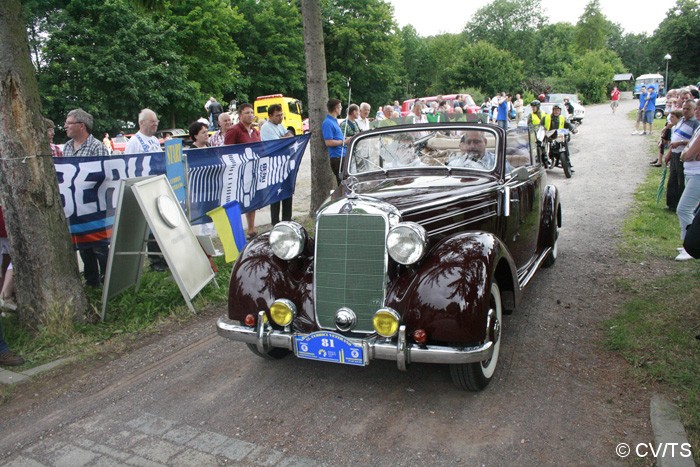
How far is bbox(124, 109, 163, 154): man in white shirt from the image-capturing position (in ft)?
20.2

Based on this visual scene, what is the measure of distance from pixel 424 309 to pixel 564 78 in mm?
54230

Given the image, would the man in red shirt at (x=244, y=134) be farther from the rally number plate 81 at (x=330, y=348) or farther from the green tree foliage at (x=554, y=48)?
the green tree foliage at (x=554, y=48)

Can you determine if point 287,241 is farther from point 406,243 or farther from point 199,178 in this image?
point 199,178

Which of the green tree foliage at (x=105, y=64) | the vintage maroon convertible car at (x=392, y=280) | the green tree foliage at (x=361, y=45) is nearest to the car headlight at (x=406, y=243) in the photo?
the vintage maroon convertible car at (x=392, y=280)

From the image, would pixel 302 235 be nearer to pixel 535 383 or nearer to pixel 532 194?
pixel 535 383

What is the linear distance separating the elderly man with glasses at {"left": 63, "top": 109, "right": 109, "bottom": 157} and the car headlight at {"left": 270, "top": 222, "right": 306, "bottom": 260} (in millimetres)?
2865

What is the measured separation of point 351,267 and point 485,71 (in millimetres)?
47624

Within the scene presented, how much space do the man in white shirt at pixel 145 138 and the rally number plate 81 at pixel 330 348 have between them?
3.94 meters

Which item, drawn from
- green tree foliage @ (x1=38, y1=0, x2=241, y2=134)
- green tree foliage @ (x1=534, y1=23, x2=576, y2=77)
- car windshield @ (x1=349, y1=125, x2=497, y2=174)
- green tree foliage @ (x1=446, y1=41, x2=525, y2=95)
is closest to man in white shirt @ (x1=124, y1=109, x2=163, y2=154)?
car windshield @ (x1=349, y1=125, x2=497, y2=174)

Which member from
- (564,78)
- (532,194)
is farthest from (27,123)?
(564,78)

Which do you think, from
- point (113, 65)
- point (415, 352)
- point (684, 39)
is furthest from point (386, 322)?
point (684, 39)

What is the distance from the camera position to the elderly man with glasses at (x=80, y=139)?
5465 mm

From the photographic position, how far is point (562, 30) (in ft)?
248

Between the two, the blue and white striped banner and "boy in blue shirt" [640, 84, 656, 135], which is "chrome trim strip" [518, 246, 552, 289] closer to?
the blue and white striped banner
